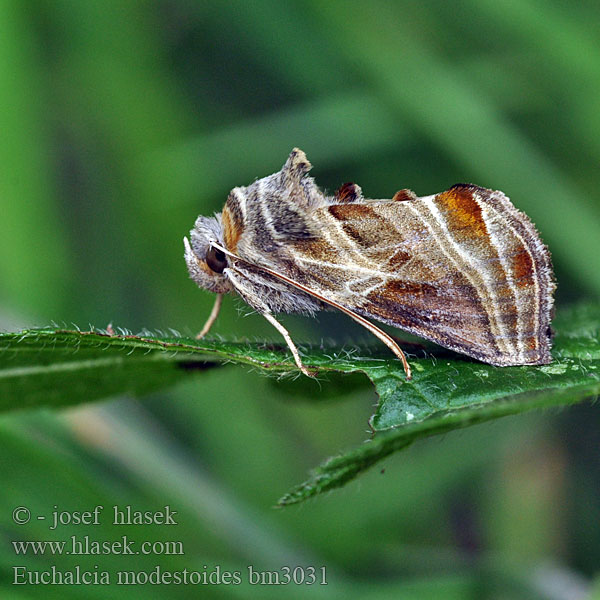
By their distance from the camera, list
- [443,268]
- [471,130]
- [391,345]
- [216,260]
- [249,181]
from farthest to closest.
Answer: [249,181] < [471,130] < [216,260] < [443,268] < [391,345]

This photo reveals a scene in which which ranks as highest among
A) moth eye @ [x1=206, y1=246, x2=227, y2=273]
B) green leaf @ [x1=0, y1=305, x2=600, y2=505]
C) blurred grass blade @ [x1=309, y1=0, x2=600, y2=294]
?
blurred grass blade @ [x1=309, y1=0, x2=600, y2=294]

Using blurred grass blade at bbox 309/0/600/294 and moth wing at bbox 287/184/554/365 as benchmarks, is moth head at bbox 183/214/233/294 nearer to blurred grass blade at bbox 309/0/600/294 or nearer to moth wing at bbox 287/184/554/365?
moth wing at bbox 287/184/554/365

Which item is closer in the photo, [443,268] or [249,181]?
[443,268]

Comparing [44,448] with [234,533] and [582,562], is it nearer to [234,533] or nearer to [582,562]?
[234,533]

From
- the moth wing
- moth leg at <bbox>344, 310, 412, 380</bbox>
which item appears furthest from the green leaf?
the moth wing

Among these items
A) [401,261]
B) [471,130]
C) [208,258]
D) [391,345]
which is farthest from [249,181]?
[391,345]

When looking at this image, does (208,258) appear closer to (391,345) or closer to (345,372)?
(391,345)

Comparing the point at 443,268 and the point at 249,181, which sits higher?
the point at 249,181
